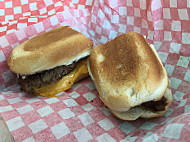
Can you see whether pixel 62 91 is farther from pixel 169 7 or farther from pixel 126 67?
pixel 169 7

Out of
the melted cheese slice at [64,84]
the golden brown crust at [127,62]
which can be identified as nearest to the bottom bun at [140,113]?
the golden brown crust at [127,62]

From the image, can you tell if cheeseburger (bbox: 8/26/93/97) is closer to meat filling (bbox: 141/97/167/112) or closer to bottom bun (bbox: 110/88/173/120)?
bottom bun (bbox: 110/88/173/120)

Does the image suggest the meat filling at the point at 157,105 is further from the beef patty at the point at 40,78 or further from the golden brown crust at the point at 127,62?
the beef patty at the point at 40,78

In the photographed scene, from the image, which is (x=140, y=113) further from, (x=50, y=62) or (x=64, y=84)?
(x=50, y=62)

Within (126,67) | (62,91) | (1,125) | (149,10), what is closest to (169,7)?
(149,10)

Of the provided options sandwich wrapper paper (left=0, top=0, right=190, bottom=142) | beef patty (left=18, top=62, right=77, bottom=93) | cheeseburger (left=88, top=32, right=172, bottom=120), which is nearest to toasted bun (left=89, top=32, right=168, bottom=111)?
cheeseburger (left=88, top=32, right=172, bottom=120)

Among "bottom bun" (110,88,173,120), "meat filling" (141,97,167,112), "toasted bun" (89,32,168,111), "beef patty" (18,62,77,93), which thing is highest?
"toasted bun" (89,32,168,111)

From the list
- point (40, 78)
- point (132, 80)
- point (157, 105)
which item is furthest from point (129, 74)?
point (40, 78)
